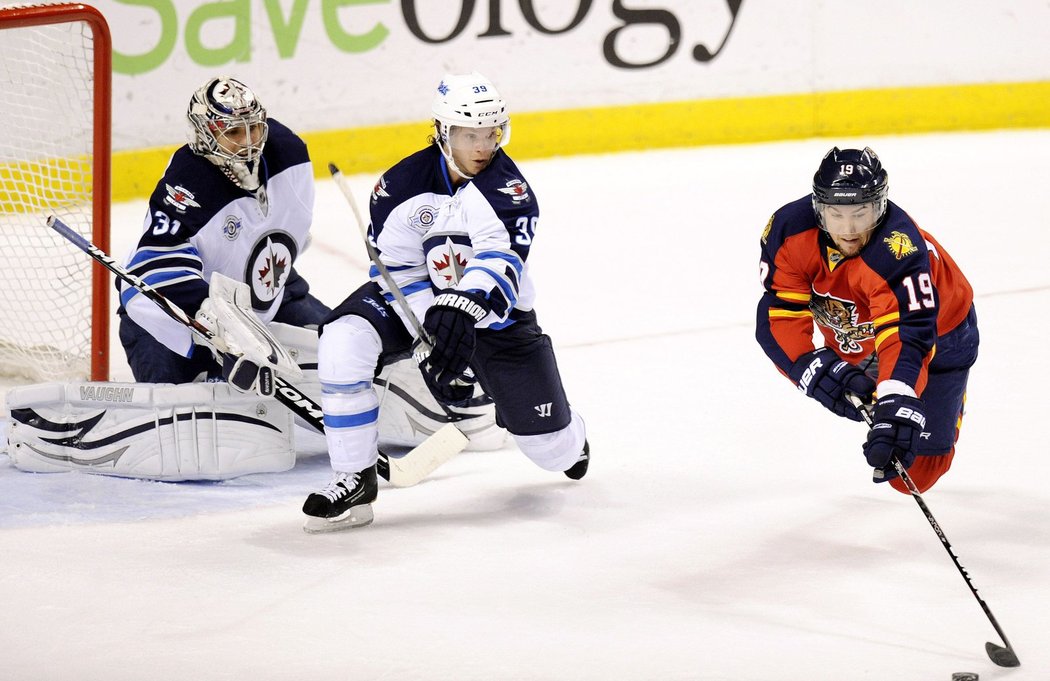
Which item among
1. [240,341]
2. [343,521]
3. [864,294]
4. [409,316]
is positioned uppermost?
[864,294]

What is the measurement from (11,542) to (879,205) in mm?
1890

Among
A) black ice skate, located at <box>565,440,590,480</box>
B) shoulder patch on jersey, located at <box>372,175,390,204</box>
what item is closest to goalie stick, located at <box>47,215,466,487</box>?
black ice skate, located at <box>565,440,590,480</box>

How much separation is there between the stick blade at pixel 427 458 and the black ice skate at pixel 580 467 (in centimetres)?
26

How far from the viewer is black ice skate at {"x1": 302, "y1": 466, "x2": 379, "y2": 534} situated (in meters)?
3.16

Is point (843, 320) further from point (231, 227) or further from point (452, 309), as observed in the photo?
point (231, 227)

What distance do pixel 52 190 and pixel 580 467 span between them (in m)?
2.08

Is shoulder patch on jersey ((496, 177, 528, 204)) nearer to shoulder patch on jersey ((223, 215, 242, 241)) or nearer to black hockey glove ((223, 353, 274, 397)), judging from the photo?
black hockey glove ((223, 353, 274, 397))

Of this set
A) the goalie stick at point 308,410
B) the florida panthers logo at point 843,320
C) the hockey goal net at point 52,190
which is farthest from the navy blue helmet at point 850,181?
the hockey goal net at point 52,190

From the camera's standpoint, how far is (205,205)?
143 inches

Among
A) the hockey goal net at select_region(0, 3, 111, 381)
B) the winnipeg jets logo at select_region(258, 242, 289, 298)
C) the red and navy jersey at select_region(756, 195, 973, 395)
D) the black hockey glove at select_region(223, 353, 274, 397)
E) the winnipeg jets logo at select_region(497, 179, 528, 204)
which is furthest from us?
the hockey goal net at select_region(0, 3, 111, 381)

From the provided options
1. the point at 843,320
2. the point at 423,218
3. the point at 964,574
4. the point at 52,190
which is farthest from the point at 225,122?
the point at 964,574

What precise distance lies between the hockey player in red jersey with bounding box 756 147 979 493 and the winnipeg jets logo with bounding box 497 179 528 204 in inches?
20.7

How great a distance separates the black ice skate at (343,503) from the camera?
316 centimetres

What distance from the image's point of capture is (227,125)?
3.52 metres
